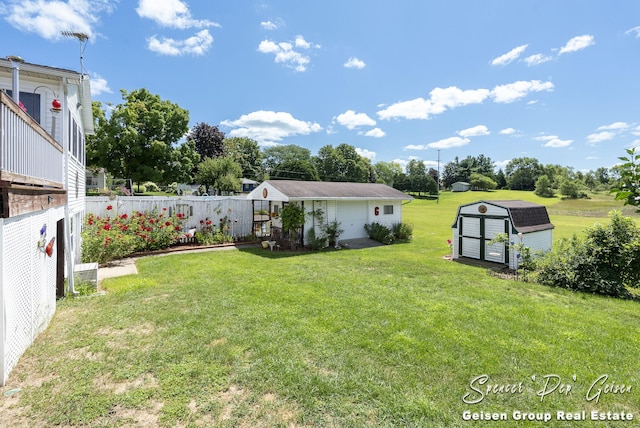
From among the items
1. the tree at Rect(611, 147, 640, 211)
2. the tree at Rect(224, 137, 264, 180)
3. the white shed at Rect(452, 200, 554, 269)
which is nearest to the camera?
the tree at Rect(611, 147, 640, 211)

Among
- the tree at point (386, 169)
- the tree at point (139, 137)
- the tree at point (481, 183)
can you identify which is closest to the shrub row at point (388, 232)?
the tree at point (139, 137)

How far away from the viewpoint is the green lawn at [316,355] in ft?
9.54

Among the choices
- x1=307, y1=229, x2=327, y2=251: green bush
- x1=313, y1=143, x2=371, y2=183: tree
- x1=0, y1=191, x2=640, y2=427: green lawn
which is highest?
x1=313, y1=143, x2=371, y2=183: tree

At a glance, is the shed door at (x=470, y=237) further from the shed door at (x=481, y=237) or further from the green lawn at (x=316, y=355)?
the green lawn at (x=316, y=355)

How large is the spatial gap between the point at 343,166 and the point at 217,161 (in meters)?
38.7

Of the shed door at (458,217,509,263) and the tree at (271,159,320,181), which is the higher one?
the tree at (271,159,320,181)

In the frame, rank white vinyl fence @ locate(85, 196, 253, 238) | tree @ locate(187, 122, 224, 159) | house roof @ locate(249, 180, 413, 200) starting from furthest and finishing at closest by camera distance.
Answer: tree @ locate(187, 122, 224, 159)
house roof @ locate(249, 180, 413, 200)
white vinyl fence @ locate(85, 196, 253, 238)

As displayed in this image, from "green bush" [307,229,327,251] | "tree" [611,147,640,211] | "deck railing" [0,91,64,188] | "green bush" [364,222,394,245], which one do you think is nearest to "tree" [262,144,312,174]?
"green bush" [364,222,394,245]

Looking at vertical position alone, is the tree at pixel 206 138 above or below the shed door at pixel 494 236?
above

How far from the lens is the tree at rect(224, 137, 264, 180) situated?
193 ft

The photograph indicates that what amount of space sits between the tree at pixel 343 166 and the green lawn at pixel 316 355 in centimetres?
5965

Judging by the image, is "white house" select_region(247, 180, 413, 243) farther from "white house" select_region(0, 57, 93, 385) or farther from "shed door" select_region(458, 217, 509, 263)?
"white house" select_region(0, 57, 93, 385)

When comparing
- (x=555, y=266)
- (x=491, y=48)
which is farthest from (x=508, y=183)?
(x=555, y=266)

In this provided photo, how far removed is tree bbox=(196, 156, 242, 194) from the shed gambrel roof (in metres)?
25.8
